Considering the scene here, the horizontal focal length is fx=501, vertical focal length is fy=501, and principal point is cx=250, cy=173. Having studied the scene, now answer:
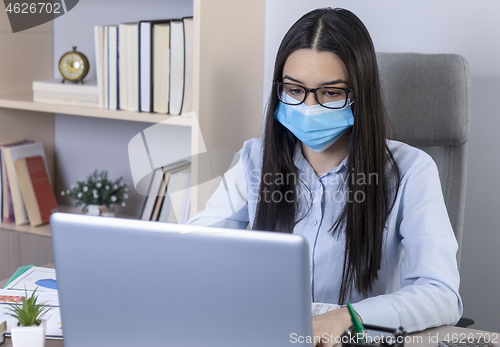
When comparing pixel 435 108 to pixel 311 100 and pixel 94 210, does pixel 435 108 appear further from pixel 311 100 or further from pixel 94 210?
pixel 94 210

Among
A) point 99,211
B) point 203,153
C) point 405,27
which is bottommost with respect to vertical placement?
point 99,211

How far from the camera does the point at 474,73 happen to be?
60.9 inches

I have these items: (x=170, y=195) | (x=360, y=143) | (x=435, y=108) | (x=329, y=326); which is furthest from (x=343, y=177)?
(x=170, y=195)

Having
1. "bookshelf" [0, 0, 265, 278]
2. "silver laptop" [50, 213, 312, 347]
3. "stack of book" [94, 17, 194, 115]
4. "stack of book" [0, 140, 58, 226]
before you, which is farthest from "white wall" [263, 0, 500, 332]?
"silver laptop" [50, 213, 312, 347]

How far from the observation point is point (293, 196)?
119 centimetres

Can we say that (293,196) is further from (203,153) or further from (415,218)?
(203,153)

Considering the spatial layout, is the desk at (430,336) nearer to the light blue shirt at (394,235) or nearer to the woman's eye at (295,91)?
the light blue shirt at (394,235)

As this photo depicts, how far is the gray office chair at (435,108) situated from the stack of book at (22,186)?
1.33 metres

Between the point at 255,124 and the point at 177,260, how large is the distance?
1.22 metres

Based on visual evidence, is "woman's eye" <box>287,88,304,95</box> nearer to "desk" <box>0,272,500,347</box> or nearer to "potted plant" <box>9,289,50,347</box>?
"desk" <box>0,272,500,347</box>

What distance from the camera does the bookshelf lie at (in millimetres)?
1489

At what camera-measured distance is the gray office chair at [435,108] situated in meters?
1.26

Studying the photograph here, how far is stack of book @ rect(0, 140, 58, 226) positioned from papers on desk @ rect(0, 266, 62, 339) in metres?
0.89

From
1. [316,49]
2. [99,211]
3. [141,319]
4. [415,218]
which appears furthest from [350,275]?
[99,211]
